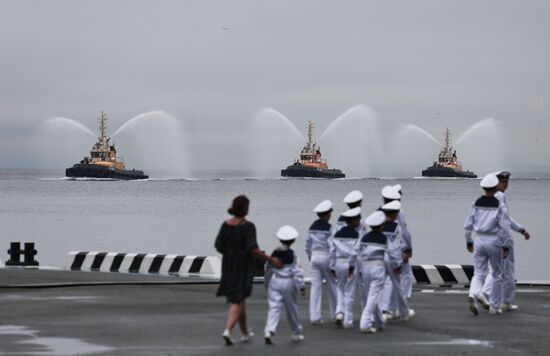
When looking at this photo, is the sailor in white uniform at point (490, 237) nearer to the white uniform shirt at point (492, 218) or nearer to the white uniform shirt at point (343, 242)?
the white uniform shirt at point (492, 218)

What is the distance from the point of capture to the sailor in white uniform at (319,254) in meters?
18.3

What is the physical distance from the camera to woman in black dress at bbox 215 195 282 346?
15.9 meters

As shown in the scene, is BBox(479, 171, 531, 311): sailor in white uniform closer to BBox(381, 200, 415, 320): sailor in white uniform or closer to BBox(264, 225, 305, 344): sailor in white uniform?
BBox(381, 200, 415, 320): sailor in white uniform

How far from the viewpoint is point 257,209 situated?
4478 inches

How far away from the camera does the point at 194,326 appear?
712 inches

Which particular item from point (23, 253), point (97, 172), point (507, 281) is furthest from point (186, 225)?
point (97, 172)

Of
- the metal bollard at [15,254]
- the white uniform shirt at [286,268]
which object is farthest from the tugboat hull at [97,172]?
the white uniform shirt at [286,268]

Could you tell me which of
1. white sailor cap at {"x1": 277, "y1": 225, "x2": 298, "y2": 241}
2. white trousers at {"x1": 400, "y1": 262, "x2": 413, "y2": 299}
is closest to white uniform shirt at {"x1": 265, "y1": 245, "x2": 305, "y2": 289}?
white sailor cap at {"x1": 277, "y1": 225, "x2": 298, "y2": 241}

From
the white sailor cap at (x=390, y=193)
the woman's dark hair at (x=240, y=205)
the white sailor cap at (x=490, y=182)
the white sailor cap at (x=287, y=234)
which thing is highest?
the white sailor cap at (x=490, y=182)

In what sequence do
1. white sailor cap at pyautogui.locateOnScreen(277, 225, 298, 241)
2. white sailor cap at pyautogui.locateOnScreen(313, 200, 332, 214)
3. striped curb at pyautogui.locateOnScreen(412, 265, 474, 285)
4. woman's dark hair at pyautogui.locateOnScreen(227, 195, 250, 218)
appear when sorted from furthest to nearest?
striped curb at pyautogui.locateOnScreen(412, 265, 474, 285)
white sailor cap at pyautogui.locateOnScreen(313, 200, 332, 214)
white sailor cap at pyautogui.locateOnScreen(277, 225, 298, 241)
woman's dark hair at pyautogui.locateOnScreen(227, 195, 250, 218)

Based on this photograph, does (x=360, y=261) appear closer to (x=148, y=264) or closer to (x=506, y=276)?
(x=506, y=276)

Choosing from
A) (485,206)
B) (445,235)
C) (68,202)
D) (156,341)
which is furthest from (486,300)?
(68,202)

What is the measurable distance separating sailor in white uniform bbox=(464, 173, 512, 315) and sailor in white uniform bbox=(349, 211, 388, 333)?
95.5 inches

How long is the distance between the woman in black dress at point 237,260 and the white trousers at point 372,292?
6.76ft
